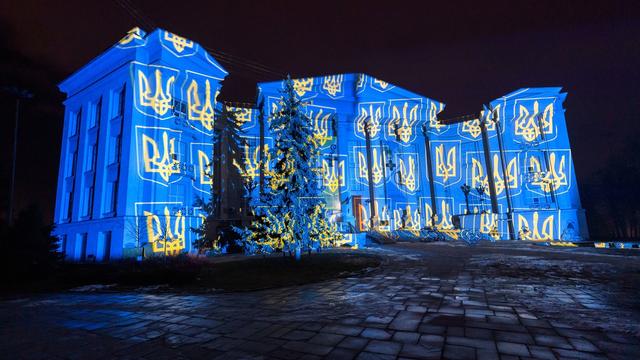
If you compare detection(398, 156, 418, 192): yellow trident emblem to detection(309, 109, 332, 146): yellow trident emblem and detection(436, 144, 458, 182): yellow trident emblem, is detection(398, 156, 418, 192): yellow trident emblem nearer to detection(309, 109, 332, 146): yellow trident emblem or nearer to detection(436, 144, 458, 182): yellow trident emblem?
detection(436, 144, 458, 182): yellow trident emblem

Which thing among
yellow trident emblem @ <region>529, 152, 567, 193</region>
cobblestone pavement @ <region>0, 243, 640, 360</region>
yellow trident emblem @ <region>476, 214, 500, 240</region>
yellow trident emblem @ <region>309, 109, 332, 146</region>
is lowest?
cobblestone pavement @ <region>0, 243, 640, 360</region>

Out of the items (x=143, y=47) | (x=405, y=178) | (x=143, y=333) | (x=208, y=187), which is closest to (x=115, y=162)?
(x=208, y=187)

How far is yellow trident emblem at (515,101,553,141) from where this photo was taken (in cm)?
3259

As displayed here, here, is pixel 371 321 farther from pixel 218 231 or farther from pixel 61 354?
pixel 218 231

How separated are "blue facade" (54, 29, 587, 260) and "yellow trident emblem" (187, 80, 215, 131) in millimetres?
123

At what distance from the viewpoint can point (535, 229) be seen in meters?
31.4

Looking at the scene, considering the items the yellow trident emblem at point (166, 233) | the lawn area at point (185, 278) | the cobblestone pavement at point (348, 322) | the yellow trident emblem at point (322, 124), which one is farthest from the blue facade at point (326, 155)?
the cobblestone pavement at point (348, 322)

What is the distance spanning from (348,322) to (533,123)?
38.6m

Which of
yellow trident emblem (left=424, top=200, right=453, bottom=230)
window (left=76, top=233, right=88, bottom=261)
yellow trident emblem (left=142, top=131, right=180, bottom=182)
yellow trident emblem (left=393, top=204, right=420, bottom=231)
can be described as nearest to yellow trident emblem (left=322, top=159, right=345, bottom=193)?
yellow trident emblem (left=393, top=204, right=420, bottom=231)

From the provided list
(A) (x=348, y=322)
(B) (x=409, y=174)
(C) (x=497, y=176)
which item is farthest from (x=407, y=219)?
(A) (x=348, y=322)

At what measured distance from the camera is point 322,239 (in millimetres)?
14406

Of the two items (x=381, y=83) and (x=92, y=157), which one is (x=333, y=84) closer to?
(x=381, y=83)

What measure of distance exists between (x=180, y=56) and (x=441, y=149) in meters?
32.0

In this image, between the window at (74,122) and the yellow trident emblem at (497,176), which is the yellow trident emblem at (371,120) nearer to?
the yellow trident emblem at (497,176)
